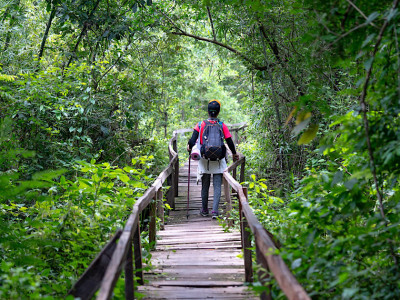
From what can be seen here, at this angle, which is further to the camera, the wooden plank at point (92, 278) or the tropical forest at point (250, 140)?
the tropical forest at point (250, 140)

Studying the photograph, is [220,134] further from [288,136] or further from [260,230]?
[260,230]

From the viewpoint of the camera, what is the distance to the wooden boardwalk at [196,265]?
12.4 ft

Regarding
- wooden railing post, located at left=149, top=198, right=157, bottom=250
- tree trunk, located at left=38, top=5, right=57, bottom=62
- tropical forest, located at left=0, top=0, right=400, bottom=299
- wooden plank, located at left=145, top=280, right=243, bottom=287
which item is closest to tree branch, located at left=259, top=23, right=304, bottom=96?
tropical forest, located at left=0, top=0, right=400, bottom=299

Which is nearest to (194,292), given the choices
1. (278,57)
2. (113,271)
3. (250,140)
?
(113,271)

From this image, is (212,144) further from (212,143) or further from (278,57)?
(278,57)

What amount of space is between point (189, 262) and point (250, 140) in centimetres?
735

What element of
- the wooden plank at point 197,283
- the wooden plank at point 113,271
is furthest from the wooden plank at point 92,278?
the wooden plank at point 197,283

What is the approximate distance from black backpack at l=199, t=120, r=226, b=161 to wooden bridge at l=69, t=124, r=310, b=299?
47 centimetres

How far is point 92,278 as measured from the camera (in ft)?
8.04

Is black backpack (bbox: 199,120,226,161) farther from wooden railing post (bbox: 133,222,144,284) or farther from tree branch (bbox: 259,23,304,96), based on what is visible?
wooden railing post (bbox: 133,222,144,284)

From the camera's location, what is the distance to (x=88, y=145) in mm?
8492

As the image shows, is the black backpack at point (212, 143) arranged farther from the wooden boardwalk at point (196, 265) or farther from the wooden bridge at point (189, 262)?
the wooden boardwalk at point (196, 265)

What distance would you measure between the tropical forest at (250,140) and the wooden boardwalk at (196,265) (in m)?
0.23

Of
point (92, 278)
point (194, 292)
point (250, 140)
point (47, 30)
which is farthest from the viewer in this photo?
point (250, 140)
